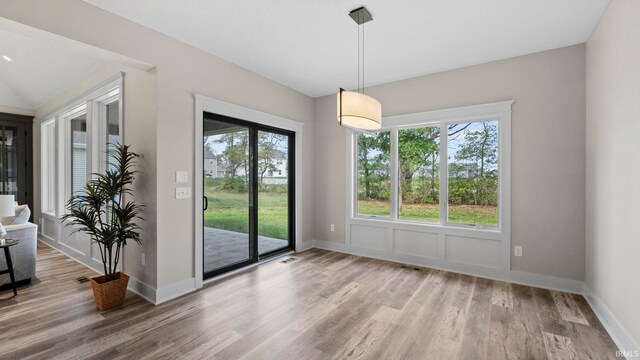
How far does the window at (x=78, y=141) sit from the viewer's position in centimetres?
385

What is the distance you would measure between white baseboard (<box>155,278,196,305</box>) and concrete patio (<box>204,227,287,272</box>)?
0.35 m

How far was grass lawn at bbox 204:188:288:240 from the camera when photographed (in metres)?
3.71

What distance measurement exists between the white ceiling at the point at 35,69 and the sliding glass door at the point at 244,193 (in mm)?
1963

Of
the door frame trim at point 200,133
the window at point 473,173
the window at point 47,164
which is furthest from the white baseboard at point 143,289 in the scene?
the window at point 473,173

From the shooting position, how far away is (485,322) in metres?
2.55

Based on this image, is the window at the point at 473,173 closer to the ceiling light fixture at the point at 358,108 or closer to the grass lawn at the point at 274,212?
the grass lawn at the point at 274,212

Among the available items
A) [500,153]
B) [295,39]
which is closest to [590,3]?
[500,153]

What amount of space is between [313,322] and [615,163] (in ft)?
9.86

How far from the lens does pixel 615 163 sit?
7.77ft

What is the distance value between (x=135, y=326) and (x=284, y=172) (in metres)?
2.98

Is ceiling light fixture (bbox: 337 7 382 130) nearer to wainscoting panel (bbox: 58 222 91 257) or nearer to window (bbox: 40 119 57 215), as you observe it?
wainscoting panel (bbox: 58 222 91 257)

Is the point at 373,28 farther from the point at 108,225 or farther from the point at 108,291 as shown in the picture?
the point at 108,291

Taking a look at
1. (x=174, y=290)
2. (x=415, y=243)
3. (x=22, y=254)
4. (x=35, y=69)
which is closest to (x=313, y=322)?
(x=174, y=290)

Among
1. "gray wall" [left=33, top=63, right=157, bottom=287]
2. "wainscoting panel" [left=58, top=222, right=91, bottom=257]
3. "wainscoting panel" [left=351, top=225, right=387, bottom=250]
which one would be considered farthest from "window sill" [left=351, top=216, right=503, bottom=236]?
"wainscoting panel" [left=58, top=222, right=91, bottom=257]
